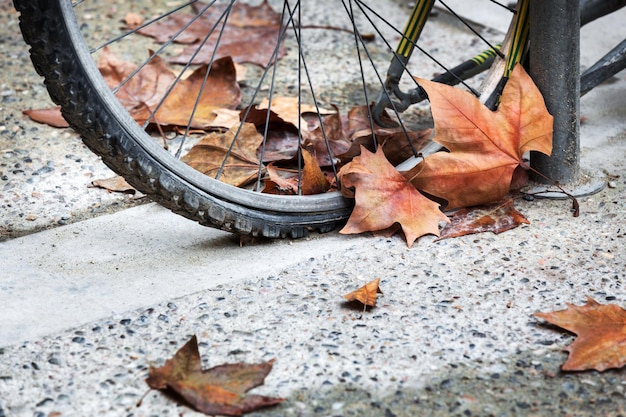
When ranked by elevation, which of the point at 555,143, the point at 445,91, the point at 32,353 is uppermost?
the point at 445,91

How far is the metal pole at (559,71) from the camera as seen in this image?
1.73 metres

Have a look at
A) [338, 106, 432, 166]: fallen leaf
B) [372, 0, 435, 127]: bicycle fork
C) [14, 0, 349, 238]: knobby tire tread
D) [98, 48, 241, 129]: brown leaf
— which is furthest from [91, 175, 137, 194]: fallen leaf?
[372, 0, 435, 127]: bicycle fork

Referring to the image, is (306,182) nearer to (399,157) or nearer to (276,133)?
(399,157)

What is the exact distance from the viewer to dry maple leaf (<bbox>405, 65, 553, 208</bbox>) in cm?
171

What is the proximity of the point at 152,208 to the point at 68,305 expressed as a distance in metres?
0.43

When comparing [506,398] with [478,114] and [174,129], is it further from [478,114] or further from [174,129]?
[174,129]

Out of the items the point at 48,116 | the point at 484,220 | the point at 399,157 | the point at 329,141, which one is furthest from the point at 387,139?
the point at 48,116

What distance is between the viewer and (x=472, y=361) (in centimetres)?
136

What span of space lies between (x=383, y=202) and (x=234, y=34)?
1.31 metres

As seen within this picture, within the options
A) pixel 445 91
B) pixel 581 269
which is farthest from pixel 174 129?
pixel 581 269

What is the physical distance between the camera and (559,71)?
177 cm

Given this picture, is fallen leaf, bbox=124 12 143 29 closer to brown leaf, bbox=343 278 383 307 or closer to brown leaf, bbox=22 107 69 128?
brown leaf, bbox=22 107 69 128

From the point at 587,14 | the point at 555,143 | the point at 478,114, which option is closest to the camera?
the point at 478,114

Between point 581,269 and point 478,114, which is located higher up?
point 478,114
